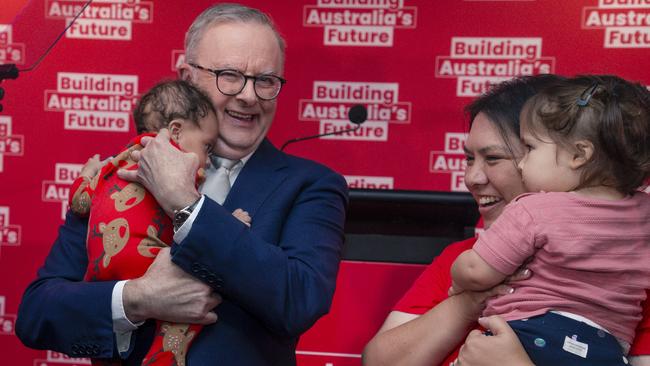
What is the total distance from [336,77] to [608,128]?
239 centimetres

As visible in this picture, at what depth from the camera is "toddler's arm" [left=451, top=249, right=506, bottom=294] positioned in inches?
61.5

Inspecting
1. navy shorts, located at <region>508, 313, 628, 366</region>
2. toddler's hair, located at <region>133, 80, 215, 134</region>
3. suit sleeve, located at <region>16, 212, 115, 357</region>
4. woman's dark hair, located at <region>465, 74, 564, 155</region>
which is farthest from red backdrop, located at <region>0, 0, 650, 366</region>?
navy shorts, located at <region>508, 313, 628, 366</region>

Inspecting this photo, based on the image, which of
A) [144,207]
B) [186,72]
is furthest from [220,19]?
[144,207]

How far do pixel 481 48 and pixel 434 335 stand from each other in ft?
7.52

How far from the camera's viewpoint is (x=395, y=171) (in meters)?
3.82

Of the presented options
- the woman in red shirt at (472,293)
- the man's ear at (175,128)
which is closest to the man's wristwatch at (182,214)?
the man's ear at (175,128)

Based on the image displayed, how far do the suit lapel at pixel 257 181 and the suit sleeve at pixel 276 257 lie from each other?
2 cm

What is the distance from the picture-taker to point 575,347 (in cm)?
152

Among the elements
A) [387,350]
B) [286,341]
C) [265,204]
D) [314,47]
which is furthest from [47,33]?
[314,47]

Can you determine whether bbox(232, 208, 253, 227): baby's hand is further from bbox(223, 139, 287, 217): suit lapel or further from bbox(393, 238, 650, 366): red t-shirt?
bbox(393, 238, 650, 366): red t-shirt

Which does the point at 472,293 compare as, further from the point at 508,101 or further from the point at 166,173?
the point at 166,173

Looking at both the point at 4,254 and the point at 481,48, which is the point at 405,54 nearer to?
the point at 481,48

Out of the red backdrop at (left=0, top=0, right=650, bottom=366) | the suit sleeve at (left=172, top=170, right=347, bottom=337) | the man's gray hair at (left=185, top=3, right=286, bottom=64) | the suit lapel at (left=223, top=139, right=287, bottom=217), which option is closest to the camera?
the suit sleeve at (left=172, top=170, right=347, bottom=337)

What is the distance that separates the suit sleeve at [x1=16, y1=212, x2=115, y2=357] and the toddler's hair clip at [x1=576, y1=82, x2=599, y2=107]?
3.54ft
